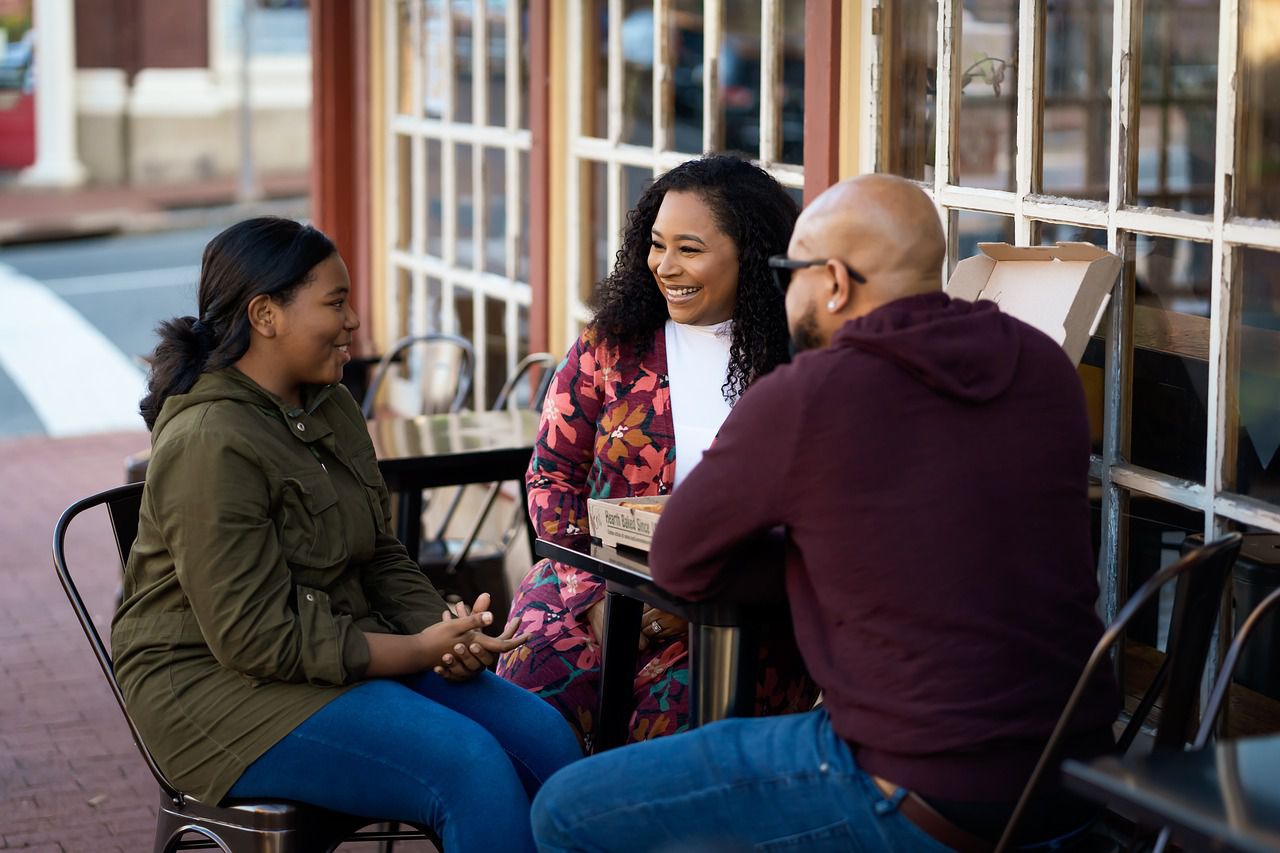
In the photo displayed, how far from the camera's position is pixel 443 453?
4.48m

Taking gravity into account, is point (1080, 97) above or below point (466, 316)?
above

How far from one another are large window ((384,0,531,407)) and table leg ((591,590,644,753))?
322 centimetres

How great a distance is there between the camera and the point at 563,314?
5996 millimetres

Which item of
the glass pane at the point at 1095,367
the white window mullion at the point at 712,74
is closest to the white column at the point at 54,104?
the white window mullion at the point at 712,74

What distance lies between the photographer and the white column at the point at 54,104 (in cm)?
2384

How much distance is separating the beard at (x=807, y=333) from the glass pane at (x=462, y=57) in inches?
171

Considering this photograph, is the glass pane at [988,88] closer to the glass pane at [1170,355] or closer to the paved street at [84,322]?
the glass pane at [1170,355]

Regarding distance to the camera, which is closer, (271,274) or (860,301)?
(860,301)

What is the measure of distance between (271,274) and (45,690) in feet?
9.49

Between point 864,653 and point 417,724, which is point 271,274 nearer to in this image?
point 417,724

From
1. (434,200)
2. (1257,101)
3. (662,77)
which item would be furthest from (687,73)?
(1257,101)

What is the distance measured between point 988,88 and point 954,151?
156 mm

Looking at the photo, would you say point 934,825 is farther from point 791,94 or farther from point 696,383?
point 791,94

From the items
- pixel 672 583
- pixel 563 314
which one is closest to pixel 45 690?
pixel 563 314
